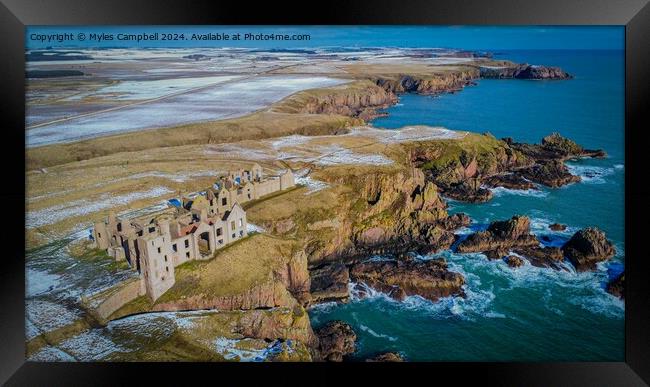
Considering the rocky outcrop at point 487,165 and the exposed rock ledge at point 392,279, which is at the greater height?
the rocky outcrop at point 487,165

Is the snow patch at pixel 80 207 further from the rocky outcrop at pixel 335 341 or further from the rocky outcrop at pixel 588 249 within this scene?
the rocky outcrop at pixel 588 249

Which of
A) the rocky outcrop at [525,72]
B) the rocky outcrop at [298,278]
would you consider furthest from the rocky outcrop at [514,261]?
the rocky outcrop at [298,278]

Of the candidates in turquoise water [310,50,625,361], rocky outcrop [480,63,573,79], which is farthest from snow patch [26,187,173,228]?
rocky outcrop [480,63,573,79]

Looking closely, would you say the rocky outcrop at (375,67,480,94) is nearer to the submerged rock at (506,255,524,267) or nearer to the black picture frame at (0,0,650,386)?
the black picture frame at (0,0,650,386)

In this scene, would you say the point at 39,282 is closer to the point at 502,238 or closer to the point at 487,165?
the point at 502,238

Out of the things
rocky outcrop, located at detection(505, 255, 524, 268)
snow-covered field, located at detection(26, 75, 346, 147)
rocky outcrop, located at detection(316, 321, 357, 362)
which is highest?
snow-covered field, located at detection(26, 75, 346, 147)
